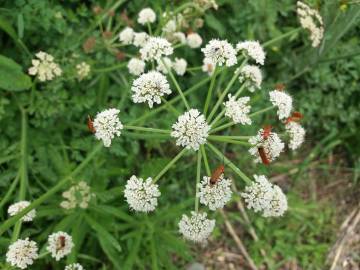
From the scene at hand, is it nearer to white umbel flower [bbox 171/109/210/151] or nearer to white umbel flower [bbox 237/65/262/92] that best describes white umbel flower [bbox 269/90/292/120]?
white umbel flower [bbox 237/65/262/92]

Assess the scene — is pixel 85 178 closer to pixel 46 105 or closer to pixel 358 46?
pixel 46 105

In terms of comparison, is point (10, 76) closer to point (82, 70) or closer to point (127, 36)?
point (82, 70)

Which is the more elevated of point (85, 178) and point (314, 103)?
point (314, 103)

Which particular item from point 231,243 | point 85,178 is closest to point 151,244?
point 85,178

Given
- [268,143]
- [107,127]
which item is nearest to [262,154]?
[268,143]

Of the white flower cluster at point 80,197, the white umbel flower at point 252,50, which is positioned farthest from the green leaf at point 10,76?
the white umbel flower at point 252,50

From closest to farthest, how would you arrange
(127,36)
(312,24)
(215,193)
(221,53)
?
(215,193) < (221,53) < (127,36) < (312,24)
